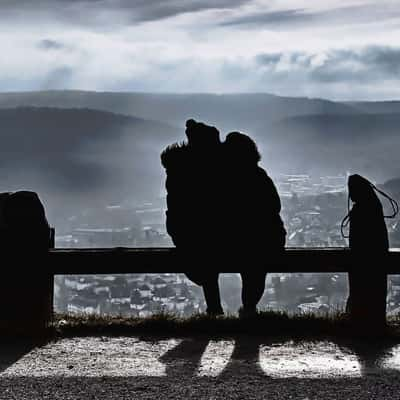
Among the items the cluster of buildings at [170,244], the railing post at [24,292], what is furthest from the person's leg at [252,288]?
the railing post at [24,292]

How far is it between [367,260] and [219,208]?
1.63 metres

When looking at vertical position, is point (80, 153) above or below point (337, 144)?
below

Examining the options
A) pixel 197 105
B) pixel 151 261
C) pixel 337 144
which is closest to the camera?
pixel 151 261

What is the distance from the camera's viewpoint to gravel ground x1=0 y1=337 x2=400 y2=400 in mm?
6520

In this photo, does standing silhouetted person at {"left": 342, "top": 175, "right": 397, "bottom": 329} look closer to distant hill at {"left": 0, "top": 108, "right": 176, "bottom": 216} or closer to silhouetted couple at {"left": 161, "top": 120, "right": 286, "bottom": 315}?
silhouetted couple at {"left": 161, "top": 120, "right": 286, "bottom": 315}

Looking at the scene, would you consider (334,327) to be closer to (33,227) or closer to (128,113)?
(33,227)

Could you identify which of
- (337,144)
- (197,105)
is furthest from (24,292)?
(337,144)

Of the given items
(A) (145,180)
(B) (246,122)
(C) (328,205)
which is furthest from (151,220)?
(A) (145,180)

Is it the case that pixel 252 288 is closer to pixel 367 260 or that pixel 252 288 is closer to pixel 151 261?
pixel 151 261

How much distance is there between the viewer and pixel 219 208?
30.5ft

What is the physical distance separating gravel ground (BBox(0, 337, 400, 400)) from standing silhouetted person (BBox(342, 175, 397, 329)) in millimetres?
603

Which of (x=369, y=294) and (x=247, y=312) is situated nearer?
(x=369, y=294)

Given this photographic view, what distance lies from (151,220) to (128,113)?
161 ft

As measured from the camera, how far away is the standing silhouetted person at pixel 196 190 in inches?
363
